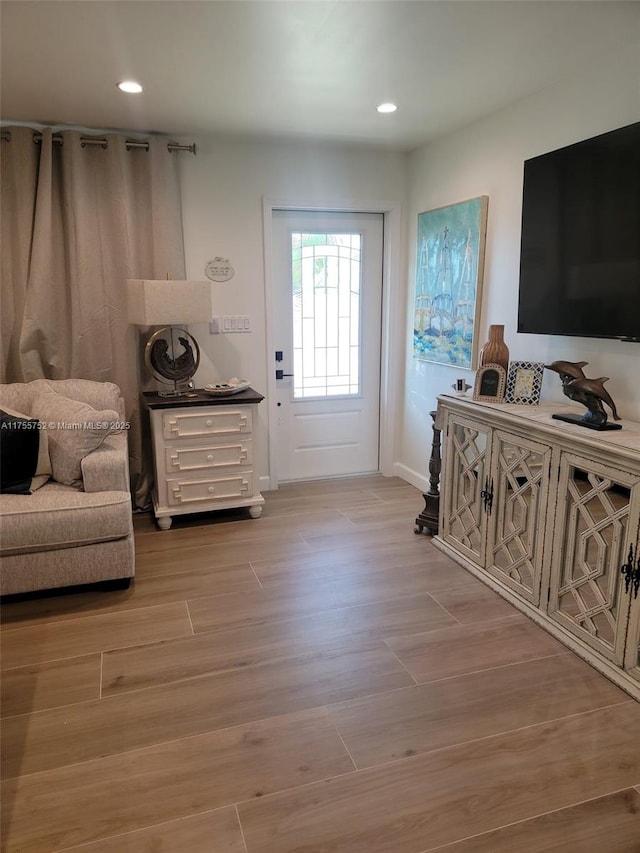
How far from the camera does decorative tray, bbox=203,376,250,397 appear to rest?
3844 mm

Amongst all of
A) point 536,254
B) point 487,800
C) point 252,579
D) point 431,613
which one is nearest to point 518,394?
point 536,254

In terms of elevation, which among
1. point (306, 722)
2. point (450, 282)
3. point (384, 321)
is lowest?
point (306, 722)

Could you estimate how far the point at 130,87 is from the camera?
2.99m

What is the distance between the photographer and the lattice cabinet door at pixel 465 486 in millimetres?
3059

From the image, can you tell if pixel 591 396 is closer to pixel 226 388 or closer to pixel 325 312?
pixel 226 388

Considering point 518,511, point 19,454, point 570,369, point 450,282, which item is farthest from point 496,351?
point 19,454

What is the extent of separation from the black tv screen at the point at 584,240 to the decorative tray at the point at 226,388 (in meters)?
1.79

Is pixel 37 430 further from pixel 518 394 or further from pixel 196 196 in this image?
pixel 518 394

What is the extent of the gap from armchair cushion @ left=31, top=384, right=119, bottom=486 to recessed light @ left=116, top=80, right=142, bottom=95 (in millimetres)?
1654

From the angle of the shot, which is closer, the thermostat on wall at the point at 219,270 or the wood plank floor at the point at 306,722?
the wood plank floor at the point at 306,722

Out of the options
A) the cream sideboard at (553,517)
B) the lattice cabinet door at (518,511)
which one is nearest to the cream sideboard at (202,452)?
the cream sideboard at (553,517)

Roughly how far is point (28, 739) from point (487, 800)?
58.3 inches

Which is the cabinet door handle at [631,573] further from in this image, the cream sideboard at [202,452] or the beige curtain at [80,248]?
the beige curtain at [80,248]

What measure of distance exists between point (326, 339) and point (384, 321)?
1.61ft
